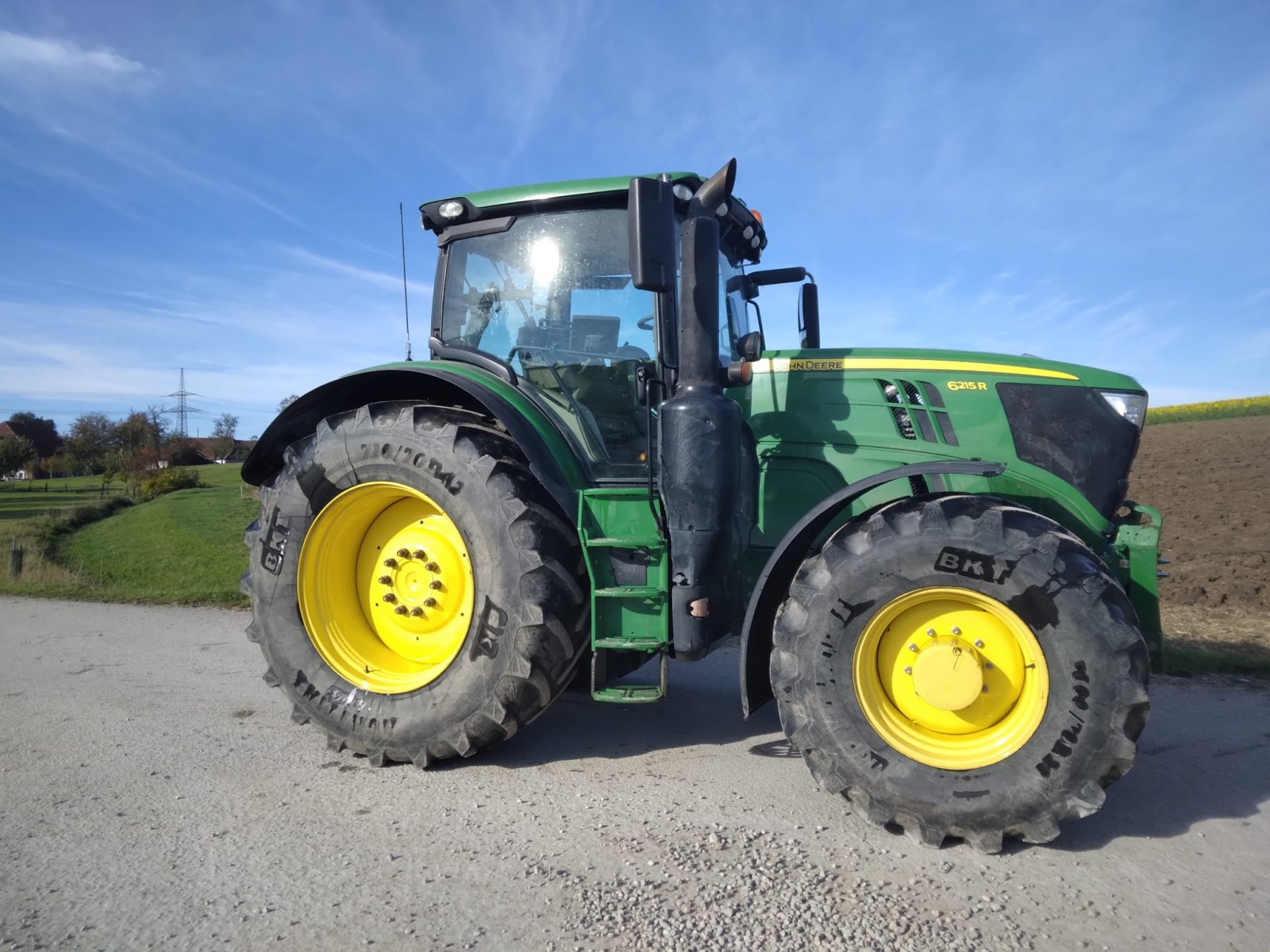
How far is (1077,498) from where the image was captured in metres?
3.26

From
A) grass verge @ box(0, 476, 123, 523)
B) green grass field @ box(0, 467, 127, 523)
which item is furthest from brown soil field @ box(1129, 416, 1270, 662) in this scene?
green grass field @ box(0, 467, 127, 523)

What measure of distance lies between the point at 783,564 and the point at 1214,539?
8714mm

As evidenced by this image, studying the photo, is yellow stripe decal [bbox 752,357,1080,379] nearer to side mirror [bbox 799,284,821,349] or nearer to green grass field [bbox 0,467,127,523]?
side mirror [bbox 799,284,821,349]

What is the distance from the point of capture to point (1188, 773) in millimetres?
3312

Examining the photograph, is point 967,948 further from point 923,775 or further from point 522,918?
point 522,918

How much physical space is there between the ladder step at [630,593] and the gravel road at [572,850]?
0.75m

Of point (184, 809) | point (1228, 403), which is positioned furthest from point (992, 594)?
point (1228, 403)

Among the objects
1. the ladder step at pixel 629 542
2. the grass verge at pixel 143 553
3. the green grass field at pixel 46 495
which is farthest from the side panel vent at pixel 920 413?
the green grass field at pixel 46 495

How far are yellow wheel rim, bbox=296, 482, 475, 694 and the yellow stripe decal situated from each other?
1634 mm

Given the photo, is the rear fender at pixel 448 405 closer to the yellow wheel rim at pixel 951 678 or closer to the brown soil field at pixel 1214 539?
the yellow wheel rim at pixel 951 678

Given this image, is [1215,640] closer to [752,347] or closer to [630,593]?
[752,347]

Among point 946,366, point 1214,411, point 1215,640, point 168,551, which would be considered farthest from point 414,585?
point 1214,411

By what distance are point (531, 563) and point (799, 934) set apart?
1643mm

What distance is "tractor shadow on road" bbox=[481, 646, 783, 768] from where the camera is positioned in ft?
11.9
